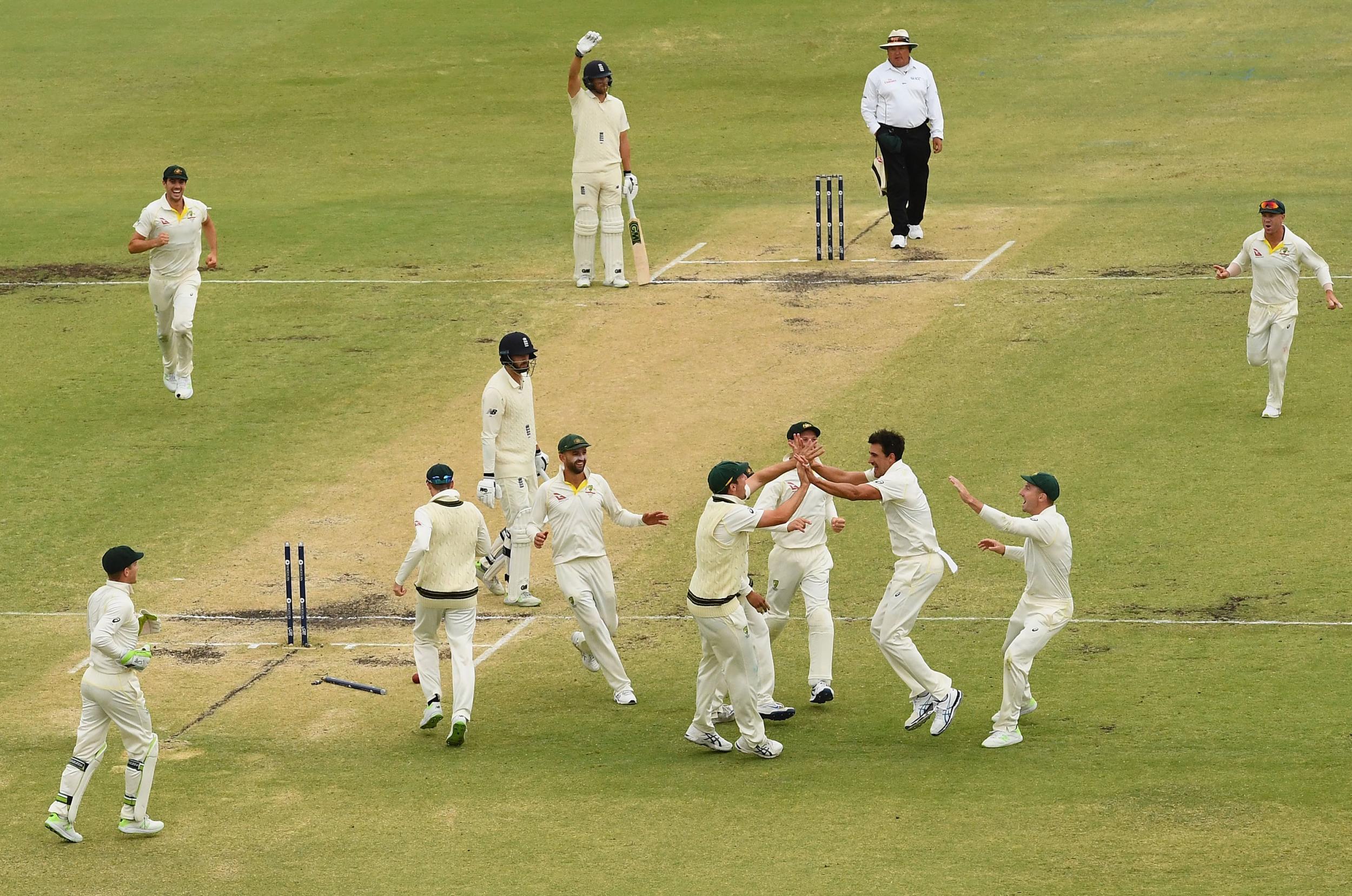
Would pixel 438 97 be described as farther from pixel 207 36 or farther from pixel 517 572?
pixel 517 572

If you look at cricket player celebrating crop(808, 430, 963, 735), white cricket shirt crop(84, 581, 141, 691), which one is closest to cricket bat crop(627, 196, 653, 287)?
cricket player celebrating crop(808, 430, 963, 735)

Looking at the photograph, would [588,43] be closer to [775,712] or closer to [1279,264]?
[1279,264]

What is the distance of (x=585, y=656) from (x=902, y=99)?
13.2 meters

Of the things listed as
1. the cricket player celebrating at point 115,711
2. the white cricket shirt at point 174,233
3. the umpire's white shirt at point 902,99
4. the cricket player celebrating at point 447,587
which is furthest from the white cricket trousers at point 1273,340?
the cricket player celebrating at point 115,711

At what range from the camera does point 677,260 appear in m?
26.7

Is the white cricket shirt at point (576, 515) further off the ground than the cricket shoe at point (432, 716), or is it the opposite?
the white cricket shirt at point (576, 515)

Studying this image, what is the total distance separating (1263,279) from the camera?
19906 millimetres

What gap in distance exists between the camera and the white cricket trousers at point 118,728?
12.4 meters

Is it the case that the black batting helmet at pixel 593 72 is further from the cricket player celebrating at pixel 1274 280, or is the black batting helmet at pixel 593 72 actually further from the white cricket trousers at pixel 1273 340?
the white cricket trousers at pixel 1273 340

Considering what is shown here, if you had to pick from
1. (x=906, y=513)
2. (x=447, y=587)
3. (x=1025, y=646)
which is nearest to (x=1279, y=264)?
(x=906, y=513)

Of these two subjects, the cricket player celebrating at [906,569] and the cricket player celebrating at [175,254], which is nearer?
the cricket player celebrating at [906,569]

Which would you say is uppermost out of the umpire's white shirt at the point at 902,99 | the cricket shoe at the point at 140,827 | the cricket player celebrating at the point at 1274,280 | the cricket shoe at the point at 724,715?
the umpire's white shirt at the point at 902,99

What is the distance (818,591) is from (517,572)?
12.4ft

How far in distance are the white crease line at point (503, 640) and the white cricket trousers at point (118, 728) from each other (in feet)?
12.8
